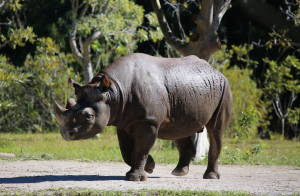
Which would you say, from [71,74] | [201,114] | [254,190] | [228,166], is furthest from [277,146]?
[254,190]

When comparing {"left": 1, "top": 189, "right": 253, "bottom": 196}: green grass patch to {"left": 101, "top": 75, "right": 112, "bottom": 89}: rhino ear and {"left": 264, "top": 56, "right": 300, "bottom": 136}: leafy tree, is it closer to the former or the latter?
{"left": 101, "top": 75, "right": 112, "bottom": 89}: rhino ear

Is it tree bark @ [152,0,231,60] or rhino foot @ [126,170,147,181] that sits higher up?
tree bark @ [152,0,231,60]

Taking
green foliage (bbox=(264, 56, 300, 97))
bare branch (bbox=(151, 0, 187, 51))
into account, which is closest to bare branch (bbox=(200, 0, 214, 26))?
bare branch (bbox=(151, 0, 187, 51))

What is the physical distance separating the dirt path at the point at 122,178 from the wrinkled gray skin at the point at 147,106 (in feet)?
1.31

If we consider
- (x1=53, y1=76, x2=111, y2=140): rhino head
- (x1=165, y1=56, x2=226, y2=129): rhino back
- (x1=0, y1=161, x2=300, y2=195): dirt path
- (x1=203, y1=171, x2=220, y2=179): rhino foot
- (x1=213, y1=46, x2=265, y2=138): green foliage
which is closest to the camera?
(x1=0, y1=161, x2=300, y2=195): dirt path

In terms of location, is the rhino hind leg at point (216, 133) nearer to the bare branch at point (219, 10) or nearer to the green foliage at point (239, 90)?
the bare branch at point (219, 10)

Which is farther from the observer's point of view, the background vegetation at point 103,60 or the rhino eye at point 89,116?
the background vegetation at point 103,60

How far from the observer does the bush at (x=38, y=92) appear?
56.0 feet

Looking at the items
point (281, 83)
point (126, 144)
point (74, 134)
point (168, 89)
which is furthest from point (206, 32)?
point (281, 83)

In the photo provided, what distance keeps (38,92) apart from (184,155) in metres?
9.97

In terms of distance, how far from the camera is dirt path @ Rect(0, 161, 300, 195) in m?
6.34

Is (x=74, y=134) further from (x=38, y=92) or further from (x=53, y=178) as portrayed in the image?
(x=38, y=92)

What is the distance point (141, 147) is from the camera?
697cm

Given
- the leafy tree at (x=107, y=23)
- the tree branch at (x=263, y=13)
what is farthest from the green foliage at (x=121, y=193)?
the leafy tree at (x=107, y=23)
